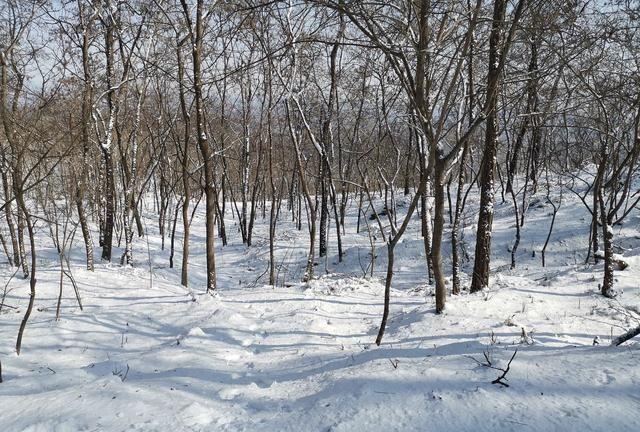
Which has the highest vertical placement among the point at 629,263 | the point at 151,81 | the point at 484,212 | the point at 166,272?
the point at 151,81

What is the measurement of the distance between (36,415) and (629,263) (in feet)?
31.3

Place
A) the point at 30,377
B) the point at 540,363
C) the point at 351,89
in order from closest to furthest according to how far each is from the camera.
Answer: the point at 540,363
the point at 30,377
the point at 351,89

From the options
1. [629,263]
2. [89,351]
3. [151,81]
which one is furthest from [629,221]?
[151,81]

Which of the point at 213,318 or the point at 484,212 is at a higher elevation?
the point at 484,212

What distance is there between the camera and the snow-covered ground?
2.62 m

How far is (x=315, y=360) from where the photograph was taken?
426 cm

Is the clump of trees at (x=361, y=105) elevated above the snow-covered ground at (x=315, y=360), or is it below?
above

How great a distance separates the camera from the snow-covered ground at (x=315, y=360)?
2.62 meters

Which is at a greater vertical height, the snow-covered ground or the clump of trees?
the clump of trees

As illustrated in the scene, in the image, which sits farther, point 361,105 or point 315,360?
point 361,105

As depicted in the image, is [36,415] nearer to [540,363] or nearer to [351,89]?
[540,363]

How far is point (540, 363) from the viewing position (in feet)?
9.97

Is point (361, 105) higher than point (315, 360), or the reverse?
point (361, 105)

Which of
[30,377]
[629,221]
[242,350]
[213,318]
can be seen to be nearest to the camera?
[30,377]
